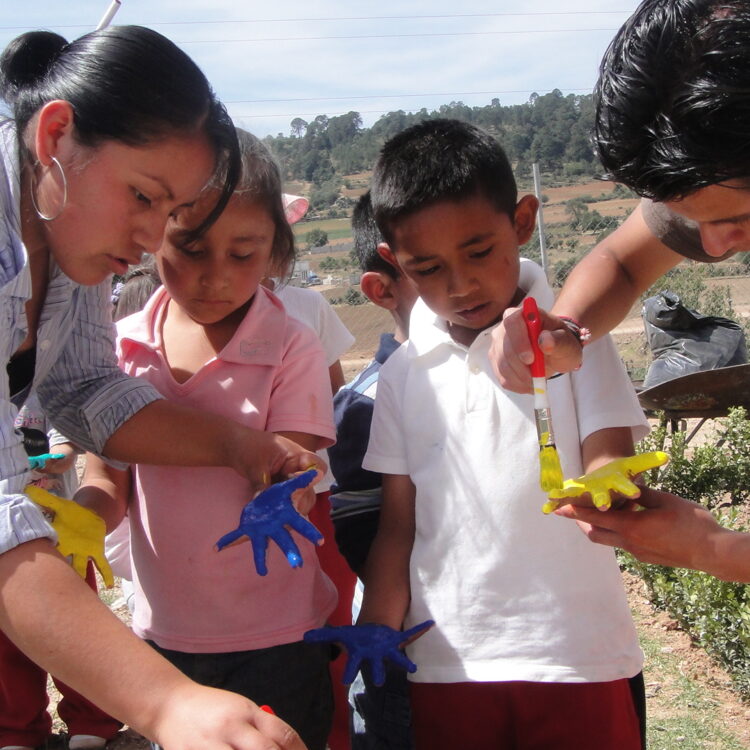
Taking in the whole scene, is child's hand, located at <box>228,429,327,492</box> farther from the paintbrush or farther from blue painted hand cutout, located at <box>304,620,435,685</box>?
the paintbrush

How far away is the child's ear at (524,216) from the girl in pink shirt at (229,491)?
1.62 ft

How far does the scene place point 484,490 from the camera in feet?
5.55

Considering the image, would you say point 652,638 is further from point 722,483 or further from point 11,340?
point 11,340

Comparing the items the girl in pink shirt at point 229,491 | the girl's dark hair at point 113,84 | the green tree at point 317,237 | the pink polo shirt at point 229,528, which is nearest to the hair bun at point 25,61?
the girl's dark hair at point 113,84

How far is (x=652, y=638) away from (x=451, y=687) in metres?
2.25

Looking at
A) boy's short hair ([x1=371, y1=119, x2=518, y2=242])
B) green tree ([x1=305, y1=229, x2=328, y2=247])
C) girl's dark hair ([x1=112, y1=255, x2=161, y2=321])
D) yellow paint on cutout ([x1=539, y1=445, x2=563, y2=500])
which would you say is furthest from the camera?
green tree ([x1=305, y1=229, x2=328, y2=247])

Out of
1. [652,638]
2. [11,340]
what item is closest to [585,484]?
[11,340]

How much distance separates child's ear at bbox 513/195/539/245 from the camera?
6.32ft

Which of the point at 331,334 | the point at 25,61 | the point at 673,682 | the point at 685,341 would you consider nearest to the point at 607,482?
the point at 25,61

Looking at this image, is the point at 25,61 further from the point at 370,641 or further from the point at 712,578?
the point at 712,578

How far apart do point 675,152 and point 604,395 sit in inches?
19.5

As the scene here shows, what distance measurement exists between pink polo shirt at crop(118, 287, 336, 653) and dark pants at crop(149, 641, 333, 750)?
25mm

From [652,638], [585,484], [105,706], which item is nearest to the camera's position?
[105,706]

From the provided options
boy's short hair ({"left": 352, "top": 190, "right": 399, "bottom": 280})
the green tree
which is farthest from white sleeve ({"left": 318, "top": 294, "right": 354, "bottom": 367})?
the green tree
